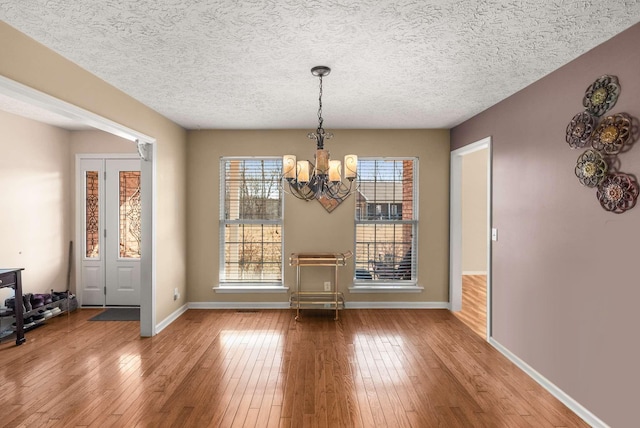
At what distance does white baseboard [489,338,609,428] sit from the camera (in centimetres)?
238

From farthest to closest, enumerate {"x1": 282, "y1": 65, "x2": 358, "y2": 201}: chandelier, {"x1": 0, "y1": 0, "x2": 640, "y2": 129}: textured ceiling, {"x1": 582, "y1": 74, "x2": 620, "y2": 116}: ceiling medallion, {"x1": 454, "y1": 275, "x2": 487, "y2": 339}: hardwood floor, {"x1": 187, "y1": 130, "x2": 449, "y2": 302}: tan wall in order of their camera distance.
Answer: {"x1": 187, "y1": 130, "x2": 449, "y2": 302}: tan wall
{"x1": 454, "y1": 275, "x2": 487, "y2": 339}: hardwood floor
{"x1": 282, "y1": 65, "x2": 358, "y2": 201}: chandelier
{"x1": 582, "y1": 74, "x2": 620, "y2": 116}: ceiling medallion
{"x1": 0, "y1": 0, "x2": 640, "y2": 129}: textured ceiling

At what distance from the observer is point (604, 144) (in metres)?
2.29

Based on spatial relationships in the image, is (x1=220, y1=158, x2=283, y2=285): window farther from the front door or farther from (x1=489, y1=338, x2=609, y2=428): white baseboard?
(x1=489, y1=338, x2=609, y2=428): white baseboard

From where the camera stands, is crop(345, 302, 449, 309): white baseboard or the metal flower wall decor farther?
crop(345, 302, 449, 309): white baseboard

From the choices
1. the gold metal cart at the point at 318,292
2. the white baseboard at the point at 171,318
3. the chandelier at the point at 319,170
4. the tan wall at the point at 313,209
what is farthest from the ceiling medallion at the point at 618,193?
the white baseboard at the point at 171,318

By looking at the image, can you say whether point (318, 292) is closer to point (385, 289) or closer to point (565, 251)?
point (385, 289)

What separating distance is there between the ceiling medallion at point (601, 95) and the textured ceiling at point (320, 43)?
26 centimetres

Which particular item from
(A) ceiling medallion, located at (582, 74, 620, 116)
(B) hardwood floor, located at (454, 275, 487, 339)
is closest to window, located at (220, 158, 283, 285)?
(B) hardwood floor, located at (454, 275, 487, 339)

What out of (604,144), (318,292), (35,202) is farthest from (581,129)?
(35,202)

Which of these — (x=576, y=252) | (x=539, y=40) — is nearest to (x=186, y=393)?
(x=576, y=252)

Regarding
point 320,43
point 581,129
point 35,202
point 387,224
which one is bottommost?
point 387,224

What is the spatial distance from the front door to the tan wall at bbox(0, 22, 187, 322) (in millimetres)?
810

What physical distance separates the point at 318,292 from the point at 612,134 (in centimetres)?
367

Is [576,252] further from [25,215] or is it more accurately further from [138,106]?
[25,215]
